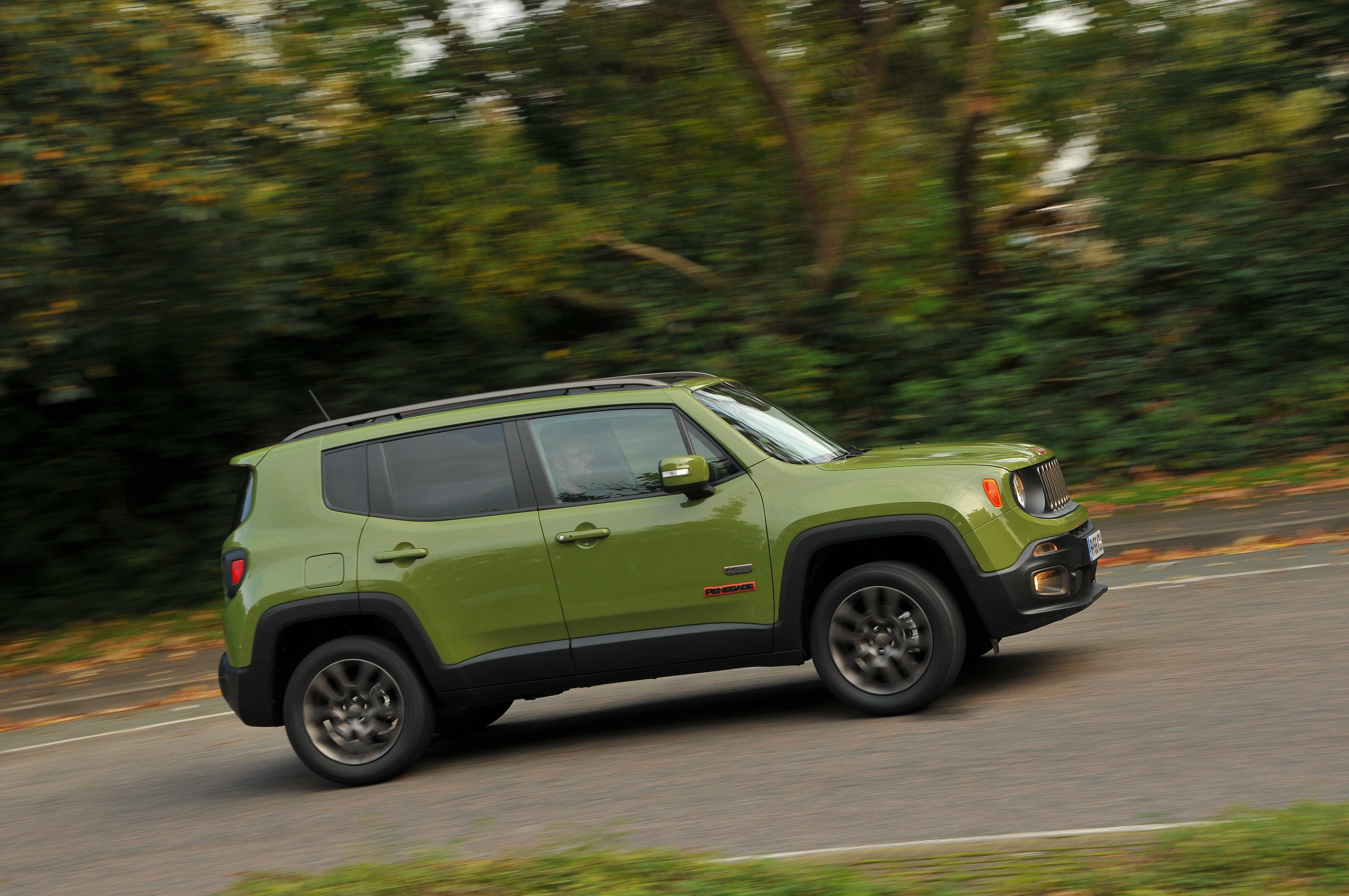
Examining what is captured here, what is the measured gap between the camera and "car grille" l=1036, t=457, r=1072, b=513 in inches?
267

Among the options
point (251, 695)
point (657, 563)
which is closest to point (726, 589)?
point (657, 563)

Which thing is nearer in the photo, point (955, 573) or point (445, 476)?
point (955, 573)

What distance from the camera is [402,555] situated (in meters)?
6.86

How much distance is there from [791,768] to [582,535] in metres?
1.59

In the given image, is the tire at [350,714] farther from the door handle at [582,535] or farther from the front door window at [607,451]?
the front door window at [607,451]

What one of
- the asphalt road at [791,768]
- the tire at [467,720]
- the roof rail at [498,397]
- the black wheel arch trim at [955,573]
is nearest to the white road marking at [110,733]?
the asphalt road at [791,768]

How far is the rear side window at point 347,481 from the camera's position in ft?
23.3

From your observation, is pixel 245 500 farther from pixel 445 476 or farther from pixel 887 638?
pixel 887 638

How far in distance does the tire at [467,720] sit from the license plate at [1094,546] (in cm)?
354

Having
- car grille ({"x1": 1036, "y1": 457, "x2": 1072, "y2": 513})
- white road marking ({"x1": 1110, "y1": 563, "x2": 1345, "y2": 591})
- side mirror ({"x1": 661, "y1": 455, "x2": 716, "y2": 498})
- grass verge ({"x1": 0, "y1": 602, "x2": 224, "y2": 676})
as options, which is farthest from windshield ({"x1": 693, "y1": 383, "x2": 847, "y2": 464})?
grass verge ({"x1": 0, "y1": 602, "x2": 224, "y2": 676})

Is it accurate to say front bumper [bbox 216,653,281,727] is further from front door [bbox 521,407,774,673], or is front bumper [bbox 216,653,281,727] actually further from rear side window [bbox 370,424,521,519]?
front door [bbox 521,407,774,673]

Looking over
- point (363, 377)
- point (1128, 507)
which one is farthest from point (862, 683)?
point (363, 377)

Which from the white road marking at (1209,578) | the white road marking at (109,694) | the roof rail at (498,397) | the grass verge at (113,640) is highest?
the roof rail at (498,397)

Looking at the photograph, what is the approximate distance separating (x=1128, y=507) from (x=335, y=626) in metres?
8.42
